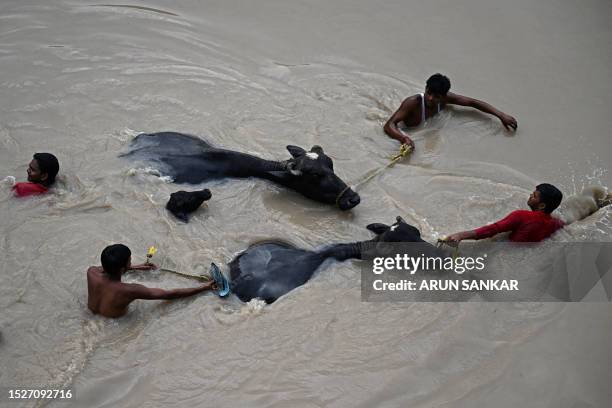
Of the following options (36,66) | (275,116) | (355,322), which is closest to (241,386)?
(355,322)

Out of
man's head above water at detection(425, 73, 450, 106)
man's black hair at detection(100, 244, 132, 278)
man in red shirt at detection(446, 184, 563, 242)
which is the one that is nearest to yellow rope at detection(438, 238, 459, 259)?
man in red shirt at detection(446, 184, 563, 242)

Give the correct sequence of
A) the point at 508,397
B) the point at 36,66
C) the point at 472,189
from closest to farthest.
→ the point at 508,397 < the point at 472,189 < the point at 36,66

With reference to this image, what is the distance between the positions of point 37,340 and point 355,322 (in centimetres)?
204

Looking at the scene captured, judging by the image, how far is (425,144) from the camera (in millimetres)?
6184

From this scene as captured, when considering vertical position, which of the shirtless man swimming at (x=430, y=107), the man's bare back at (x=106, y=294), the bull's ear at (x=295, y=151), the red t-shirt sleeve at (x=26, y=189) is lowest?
the man's bare back at (x=106, y=294)

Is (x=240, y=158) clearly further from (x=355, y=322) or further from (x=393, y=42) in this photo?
(x=393, y=42)

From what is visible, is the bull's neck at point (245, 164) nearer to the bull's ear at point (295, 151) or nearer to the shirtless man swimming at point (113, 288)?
the bull's ear at point (295, 151)

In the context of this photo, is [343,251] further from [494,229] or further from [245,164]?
[245,164]

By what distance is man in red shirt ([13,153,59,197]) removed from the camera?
208 inches

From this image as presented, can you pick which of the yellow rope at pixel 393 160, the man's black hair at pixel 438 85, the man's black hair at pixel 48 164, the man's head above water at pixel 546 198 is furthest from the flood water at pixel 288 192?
the man's black hair at pixel 438 85

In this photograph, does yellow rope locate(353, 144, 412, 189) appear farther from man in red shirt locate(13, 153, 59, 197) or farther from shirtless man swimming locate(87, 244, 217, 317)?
man in red shirt locate(13, 153, 59, 197)

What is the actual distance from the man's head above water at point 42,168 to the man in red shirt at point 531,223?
3105mm

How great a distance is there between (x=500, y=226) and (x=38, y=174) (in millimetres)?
3557

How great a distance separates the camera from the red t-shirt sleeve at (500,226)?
4.89m
